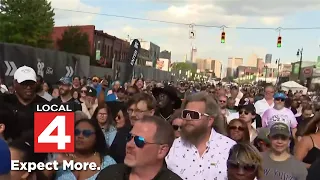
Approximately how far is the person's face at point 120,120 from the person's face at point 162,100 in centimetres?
60

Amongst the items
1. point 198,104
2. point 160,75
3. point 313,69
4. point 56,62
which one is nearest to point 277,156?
A: point 198,104

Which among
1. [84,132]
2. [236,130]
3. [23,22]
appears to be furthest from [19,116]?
[23,22]

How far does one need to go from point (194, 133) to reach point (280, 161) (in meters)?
1.24

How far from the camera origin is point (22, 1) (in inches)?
2119

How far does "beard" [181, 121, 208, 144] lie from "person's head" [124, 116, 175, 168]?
3.07 ft

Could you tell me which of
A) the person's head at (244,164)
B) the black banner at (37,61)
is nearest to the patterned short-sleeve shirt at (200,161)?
the person's head at (244,164)

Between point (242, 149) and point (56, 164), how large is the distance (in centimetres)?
148

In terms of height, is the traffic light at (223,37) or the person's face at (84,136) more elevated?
the traffic light at (223,37)

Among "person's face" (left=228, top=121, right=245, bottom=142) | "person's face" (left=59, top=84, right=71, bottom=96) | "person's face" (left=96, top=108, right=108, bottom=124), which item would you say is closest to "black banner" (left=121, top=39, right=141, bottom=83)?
"person's face" (left=59, top=84, right=71, bottom=96)

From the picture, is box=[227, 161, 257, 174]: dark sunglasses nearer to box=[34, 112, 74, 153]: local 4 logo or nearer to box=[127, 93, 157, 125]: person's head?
box=[34, 112, 74, 153]: local 4 logo

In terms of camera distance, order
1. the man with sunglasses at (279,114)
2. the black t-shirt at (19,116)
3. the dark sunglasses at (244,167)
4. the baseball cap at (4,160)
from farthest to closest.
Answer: the man with sunglasses at (279,114)
the black t-shirt at (19,116)
the dark sunglasses at (244,167)
the baseball cap at (4,160)

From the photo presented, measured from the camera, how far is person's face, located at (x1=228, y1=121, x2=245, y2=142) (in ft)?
20.3

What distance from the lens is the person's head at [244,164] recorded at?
3.71m

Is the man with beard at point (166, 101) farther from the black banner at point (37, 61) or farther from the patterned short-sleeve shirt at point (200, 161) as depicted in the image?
the black banner at point (37, 61)
